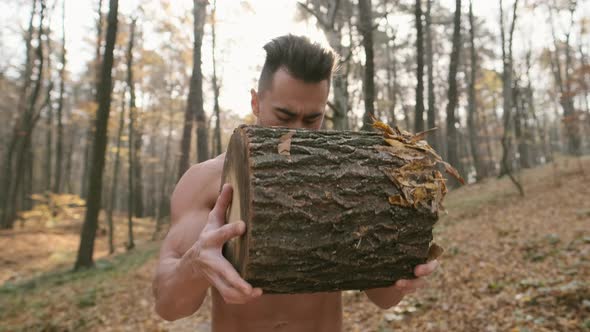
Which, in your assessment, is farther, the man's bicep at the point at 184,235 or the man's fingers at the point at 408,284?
the man's bicep at the point at 184,235

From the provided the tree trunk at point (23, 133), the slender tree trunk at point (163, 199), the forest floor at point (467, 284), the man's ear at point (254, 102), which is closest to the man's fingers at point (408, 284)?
the man's ear at point (254, 102)

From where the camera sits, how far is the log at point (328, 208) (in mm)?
1108

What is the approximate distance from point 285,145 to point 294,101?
2.22ft

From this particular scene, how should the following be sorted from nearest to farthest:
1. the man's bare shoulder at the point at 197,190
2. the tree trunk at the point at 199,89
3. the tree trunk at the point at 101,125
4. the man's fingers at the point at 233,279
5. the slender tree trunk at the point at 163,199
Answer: the man's fingers at the point at 233,279 → the man's bare shoulder at the point at 197,190 → the tree trunk at the point at 101,125 → the tree trunk at the point at 199,89 → the slender tree trunk at the point at 163,199

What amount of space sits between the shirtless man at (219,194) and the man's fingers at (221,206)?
9.3 inches

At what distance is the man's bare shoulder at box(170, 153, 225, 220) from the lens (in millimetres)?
1731

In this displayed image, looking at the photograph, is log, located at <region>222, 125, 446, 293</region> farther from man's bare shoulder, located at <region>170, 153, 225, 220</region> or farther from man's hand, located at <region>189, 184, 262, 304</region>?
man's bare shoulder, located at <region>170, 153, 225, 220</region>

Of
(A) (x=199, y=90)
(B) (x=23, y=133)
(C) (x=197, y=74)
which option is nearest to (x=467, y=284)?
(A) (x=199, y=90)

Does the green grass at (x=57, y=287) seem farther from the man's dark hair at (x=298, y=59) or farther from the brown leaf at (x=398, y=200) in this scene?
the brown leaf at (x=398, y=200)

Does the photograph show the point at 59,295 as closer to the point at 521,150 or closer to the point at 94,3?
the point at 94,3

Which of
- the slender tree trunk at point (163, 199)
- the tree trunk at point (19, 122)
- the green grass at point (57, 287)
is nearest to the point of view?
the green grass at point (57, 287)

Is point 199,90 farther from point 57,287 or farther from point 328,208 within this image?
point 328,208

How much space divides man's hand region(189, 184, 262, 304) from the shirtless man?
257 mm

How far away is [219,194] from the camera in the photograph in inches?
62.4
